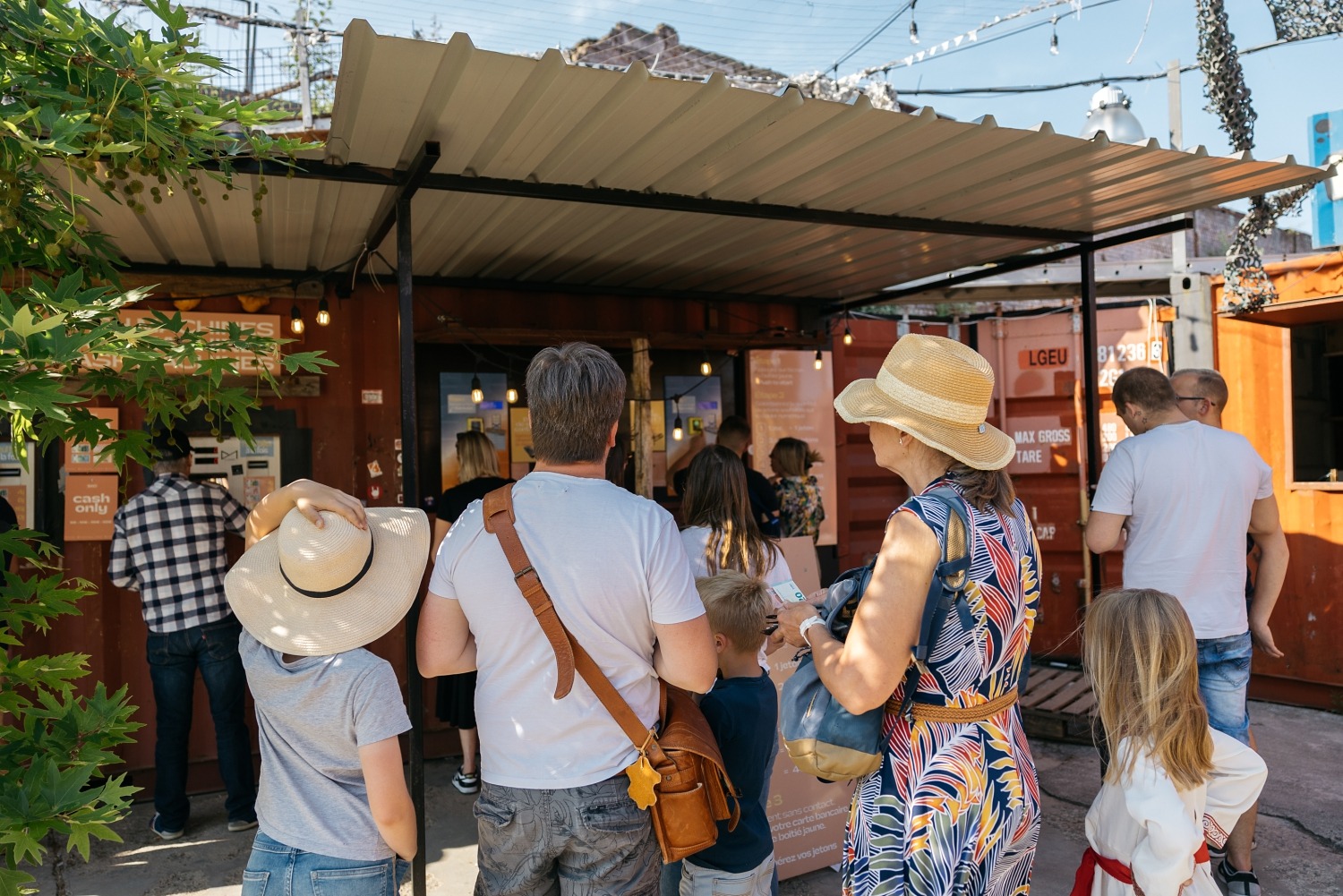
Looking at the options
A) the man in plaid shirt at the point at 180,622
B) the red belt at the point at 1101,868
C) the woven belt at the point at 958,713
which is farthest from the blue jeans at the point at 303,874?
the man in plaid shirt at the point at 180,622

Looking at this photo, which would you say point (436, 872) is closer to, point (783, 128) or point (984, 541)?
point (984, 541)

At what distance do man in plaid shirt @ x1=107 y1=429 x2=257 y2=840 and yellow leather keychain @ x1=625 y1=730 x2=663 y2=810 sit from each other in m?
3.37

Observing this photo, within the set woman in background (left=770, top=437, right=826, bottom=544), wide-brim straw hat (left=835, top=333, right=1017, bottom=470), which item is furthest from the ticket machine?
wide-brim straw hat (left=835, top=333, right=1017, bottom=470)

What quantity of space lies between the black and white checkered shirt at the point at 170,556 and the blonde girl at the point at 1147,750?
156 inches

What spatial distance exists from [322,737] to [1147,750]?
190 centimetres

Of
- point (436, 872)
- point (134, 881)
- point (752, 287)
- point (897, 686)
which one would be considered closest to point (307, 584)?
point (897, 686)

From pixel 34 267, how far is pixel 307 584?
1.07m

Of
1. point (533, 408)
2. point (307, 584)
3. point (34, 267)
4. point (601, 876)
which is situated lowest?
point (601, 876)

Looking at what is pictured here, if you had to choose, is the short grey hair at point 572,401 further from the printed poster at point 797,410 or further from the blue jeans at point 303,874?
the printed poster at point 797,410

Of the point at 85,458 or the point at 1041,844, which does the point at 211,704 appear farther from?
the point at 1041,844

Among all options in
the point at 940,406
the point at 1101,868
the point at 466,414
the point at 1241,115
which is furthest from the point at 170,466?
the point at 1241,115

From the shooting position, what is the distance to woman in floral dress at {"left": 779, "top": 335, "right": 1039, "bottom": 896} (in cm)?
184

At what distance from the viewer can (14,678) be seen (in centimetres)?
187

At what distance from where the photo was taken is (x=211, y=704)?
14.9 ft
